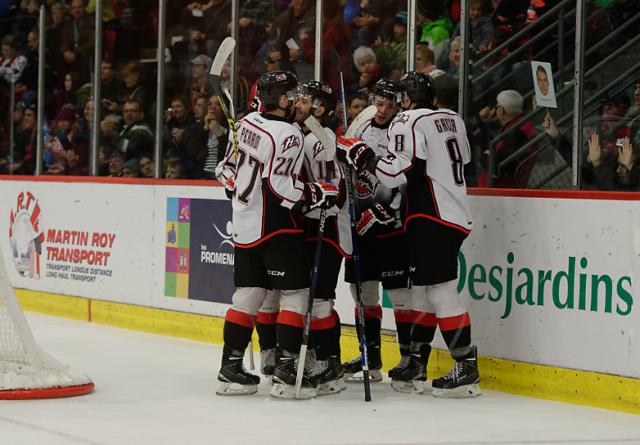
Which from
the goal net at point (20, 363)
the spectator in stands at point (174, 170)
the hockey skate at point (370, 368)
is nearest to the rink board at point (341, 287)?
the spectator in stands at point (174, 170)

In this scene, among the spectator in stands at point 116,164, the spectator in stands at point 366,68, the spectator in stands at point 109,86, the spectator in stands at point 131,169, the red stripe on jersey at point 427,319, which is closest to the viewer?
the red stripe on jersey at point 427,319

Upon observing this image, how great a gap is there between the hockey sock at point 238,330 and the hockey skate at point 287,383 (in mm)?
201

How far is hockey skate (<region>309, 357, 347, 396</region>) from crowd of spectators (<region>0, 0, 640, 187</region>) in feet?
4.32

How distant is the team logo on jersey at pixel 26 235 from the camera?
9.22 m

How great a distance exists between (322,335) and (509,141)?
5.02 ft

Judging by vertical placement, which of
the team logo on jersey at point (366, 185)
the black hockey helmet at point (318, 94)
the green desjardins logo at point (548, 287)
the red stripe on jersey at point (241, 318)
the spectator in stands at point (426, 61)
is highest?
the spectator in stands at point (426, 61)

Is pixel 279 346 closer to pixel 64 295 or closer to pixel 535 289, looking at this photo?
pixel 535 289

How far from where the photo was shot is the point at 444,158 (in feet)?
18.8

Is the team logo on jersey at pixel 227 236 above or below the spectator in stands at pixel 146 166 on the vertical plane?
below

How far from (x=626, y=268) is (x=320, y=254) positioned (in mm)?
1351

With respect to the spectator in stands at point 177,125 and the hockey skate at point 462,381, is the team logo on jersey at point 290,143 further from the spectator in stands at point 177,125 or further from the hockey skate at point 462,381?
the spectator in stands at point 177,125

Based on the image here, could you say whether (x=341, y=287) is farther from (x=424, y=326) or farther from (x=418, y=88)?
(x=418, y=88)

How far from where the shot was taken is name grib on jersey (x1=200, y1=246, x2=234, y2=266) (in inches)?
298

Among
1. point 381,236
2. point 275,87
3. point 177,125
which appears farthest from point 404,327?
point 177,125
